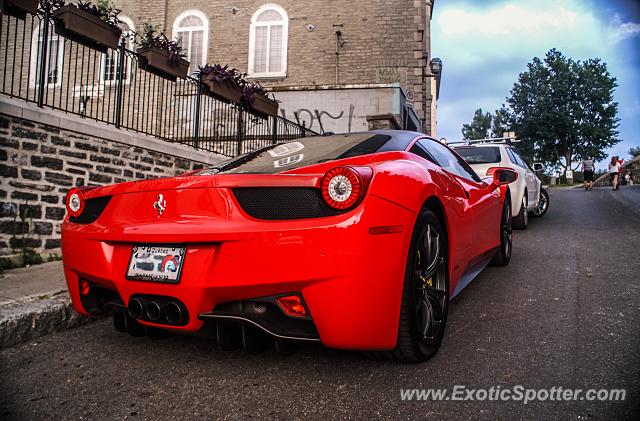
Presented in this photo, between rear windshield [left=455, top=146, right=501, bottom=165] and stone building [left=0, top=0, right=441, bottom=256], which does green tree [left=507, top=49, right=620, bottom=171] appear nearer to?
stone building [left=0, top=0, right=441, bottom=256]

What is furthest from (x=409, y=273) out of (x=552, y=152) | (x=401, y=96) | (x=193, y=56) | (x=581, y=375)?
(x=552, y=152)

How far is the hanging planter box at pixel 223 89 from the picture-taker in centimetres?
791

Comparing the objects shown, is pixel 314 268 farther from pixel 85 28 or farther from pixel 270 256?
pixel 85 28

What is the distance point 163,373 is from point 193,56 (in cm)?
1820

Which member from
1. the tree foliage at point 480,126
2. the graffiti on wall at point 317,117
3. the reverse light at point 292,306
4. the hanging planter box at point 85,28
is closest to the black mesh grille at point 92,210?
the reverse light at point 292,306

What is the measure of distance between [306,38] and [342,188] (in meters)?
17.0

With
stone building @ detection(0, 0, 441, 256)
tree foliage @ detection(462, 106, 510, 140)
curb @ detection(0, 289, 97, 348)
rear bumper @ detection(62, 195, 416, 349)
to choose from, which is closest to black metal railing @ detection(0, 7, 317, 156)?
stone building @ detection(0, 0, 441, 256)

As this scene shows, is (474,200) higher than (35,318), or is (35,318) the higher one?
(474,200)

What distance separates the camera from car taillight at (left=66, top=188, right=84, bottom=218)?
256 centimetres

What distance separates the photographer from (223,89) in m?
8.12

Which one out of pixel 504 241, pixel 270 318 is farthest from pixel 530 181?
pixel 270 318

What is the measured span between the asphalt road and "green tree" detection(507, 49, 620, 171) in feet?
162

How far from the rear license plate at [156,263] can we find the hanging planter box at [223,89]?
6373 mm

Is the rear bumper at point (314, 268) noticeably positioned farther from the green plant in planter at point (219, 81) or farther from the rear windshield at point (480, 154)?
the green plant in planter at point (219, 81)
